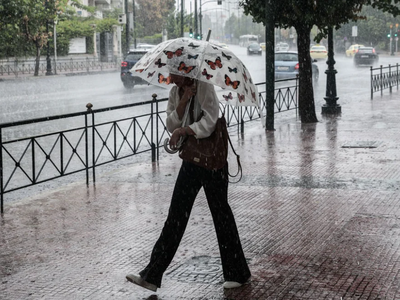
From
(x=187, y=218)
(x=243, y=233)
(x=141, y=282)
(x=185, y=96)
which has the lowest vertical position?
(x=243, y=233)

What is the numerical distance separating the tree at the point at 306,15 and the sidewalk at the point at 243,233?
4.70 meters

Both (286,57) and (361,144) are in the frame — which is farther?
(286,57)

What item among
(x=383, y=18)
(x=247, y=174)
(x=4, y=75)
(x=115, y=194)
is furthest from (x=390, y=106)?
(x=383, y=18)

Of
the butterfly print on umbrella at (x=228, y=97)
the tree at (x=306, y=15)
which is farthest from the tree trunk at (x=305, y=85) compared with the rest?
the butterfly print on umbrella at (x=228, y=97)

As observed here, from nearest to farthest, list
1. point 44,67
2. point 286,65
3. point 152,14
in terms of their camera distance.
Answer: point 286,65, point 44,67, point 152,14

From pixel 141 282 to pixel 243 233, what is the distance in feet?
6.83

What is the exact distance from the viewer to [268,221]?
310 inches

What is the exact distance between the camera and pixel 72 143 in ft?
48.3

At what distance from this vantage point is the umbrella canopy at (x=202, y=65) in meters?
5.35

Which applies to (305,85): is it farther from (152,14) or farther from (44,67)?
(152,14)

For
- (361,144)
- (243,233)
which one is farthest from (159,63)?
(361,144)

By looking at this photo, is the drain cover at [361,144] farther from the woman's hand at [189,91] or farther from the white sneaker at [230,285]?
the woman's hand at [189,91]

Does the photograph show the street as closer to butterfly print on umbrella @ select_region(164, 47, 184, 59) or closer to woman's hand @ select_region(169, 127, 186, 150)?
butterfly print on umbrella @ select_region(164, 47, 184, 59)

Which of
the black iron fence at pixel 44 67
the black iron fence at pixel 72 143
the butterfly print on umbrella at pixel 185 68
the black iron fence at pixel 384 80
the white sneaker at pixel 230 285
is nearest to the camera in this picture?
the butterfly print on umbrella at pixel 185 68
